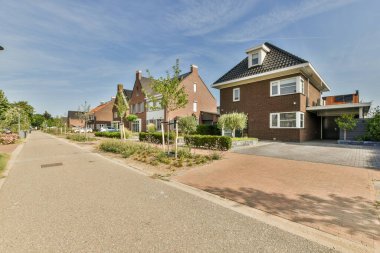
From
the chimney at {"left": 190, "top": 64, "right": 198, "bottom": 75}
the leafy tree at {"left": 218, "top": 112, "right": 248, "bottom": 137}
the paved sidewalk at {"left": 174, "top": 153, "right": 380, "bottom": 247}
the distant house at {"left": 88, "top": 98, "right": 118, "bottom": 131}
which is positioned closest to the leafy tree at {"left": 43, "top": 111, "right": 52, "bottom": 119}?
the distant house at {"left": 88, "top": 98, "right": 118, "bottom": 131}

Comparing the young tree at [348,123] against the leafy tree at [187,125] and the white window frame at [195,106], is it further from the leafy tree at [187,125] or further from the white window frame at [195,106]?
the white window frame at [195,106]

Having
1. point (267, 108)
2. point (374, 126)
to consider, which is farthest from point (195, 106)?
point (374, 126)

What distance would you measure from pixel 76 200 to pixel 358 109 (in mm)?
21886

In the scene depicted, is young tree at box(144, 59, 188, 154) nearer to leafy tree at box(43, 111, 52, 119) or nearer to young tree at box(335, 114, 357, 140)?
young tree at box(335, 114, 357, 140)

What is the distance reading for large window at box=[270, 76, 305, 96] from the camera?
16.5 meters

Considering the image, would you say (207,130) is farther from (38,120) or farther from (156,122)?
(38,120)

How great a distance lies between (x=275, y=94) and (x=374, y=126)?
7449 millimetres

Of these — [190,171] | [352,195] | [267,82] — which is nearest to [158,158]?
[190,171]

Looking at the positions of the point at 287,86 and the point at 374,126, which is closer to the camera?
the point at 374,126

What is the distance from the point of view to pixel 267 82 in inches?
729

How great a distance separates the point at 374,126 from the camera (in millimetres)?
14703

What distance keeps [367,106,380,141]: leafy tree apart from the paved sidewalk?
34.0ft

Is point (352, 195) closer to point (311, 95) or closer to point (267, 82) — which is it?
point (267, 82)

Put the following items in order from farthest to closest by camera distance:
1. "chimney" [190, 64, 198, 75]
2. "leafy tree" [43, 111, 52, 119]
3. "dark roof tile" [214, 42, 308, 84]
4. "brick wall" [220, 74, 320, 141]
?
1. "leafy tree" [43, 111, 52, 119]
2. "chimney" [190, 64, 198, 75]
3. "dark roof tile" [214, 42, 308, 84]
4. "brick wall" [220, 74, 320, 141]
